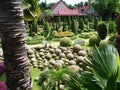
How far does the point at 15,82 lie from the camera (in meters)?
3.93

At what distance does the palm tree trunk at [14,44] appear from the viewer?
3.72 meters

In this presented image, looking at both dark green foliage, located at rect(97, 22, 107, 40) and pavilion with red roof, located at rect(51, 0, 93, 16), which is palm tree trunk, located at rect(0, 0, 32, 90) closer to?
dark green foliage, located at rect(97, 22, 107, 40)

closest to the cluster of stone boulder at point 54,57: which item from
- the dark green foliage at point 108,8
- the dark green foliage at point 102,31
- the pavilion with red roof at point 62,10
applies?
the dark green foliage at point 102,31

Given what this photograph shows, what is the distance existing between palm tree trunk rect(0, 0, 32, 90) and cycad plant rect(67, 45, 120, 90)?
1153mm

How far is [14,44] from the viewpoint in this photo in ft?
12.6

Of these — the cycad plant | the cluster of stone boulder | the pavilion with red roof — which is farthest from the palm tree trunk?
the pavilion with red roof

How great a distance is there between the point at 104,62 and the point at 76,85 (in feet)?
1.87

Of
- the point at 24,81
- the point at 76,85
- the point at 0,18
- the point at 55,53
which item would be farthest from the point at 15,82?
the point at 55,53


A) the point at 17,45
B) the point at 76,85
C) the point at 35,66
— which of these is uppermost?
the point at 17,45

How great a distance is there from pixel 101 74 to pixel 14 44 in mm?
1577

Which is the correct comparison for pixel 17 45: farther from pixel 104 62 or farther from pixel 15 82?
pixel 104 62

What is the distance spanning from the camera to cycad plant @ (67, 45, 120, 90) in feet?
15.5

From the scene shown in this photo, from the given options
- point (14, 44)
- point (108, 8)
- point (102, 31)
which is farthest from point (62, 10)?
point (14, 44)

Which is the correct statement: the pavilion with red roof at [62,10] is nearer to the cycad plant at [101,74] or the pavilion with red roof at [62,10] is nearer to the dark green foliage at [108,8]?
the dark green foliage at [108,8]
